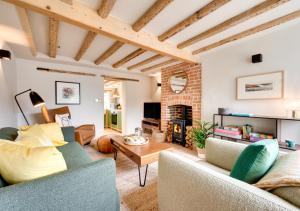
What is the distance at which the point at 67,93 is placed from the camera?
400 centimetres

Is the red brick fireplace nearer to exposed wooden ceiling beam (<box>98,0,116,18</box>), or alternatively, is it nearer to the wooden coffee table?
the wooden coffee table

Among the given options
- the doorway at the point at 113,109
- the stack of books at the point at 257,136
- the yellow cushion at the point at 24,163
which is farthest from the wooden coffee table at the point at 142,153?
the doorway at the point at 113,109

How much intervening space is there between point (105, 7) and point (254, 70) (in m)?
2.62

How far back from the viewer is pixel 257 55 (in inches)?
99.7

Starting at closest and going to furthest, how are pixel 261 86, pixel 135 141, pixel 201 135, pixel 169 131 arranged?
pixel 135 141 < pixel 261 86 < pixel 201 135 < pixel 169 131

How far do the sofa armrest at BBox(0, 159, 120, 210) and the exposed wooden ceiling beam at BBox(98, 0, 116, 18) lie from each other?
1.65 meters

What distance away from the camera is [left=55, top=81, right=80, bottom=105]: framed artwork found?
3875mm

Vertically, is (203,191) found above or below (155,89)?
below

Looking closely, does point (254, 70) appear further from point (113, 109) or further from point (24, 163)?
point (113, 109)

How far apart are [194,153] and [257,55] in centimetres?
228

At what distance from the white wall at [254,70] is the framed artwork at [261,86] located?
74 millimetres

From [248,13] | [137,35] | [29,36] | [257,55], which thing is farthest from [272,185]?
[29,36]

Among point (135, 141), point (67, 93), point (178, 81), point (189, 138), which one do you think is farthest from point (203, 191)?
point (67, 93)

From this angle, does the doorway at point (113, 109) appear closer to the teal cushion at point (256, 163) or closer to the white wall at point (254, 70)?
the white wall at point (254, 70)
